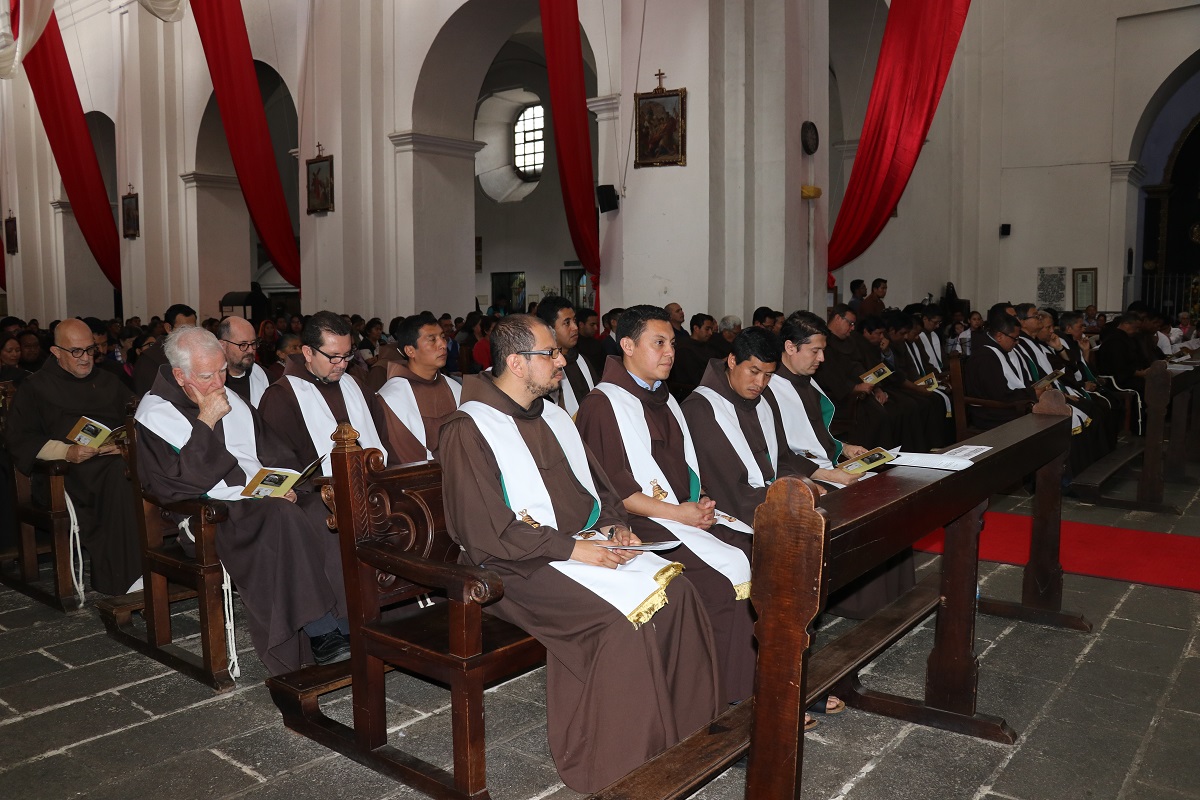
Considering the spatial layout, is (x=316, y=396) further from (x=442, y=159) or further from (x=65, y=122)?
(x=65, y=122)

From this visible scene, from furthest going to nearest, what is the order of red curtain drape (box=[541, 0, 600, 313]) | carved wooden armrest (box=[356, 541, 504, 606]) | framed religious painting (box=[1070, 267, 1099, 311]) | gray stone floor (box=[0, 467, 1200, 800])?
framed religious painting (box=[1070, 267, 1099, 311]) → red curtain drape (box=[541, 0, 600, 313]) → gray stone floor (box=[0, 467, 1200, 800]) → carved wooden armrest (box=[356, 541, 504, 606])

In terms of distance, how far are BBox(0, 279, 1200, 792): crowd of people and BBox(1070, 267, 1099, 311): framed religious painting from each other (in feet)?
40.9

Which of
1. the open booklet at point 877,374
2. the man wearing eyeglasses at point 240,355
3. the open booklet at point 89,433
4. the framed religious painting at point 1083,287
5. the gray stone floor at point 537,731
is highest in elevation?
the framed religious painting at point 1083,287

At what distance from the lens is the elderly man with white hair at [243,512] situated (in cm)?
369

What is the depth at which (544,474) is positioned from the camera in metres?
3.23

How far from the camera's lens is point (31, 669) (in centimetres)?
384

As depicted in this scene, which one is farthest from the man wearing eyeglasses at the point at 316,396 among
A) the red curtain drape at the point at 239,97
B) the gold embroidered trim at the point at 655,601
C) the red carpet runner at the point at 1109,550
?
the red curtain drape at the point at 239,97

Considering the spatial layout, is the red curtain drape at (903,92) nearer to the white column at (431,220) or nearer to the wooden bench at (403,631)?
the white column at (431,220)

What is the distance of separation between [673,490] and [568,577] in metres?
0.99

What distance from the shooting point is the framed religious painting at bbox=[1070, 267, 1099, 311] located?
15469 millimetres

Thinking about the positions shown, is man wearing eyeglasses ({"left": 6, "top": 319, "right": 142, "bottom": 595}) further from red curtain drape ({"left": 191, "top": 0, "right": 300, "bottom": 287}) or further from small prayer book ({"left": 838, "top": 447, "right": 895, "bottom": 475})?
red curtain drape ({"left": 191, "top": 0, "right": 300, "bottom": 287})

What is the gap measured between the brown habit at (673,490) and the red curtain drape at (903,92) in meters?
5.74

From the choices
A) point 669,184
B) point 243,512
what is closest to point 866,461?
point 243,512

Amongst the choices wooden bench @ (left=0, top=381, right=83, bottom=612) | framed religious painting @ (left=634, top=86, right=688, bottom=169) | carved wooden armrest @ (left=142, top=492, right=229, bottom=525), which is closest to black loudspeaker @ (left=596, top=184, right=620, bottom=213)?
framed religious painting @ (left=634, top=86, right=688, bottom=169)
